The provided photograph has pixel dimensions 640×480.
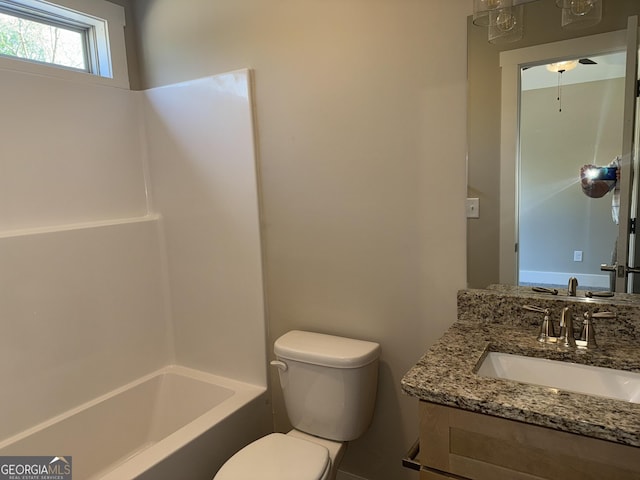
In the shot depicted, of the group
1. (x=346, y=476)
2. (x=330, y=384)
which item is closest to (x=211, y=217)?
(x=330, y=384)

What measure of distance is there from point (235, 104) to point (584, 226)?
1.55 meters

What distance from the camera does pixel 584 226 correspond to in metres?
1.51

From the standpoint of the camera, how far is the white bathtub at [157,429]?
169cm

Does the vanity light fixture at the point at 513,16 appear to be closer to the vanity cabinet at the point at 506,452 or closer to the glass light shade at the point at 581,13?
the glass light shade at the point at 581,13

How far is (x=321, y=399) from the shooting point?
1.77 meters

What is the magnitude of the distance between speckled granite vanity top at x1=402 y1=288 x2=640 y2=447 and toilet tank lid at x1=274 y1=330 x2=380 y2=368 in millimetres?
377

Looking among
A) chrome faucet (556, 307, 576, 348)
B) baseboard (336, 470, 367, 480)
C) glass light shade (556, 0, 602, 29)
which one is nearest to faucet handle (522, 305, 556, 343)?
chrome faucet (556, 307, 576, 348)

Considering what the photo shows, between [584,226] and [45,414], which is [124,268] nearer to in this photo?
[45,414]

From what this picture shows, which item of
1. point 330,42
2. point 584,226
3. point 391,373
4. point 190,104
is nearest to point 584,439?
point 584,226

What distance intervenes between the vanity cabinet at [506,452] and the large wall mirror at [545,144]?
25.0 inches

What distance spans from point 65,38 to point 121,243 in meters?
1.11

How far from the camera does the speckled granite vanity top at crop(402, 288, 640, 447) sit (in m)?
0.98

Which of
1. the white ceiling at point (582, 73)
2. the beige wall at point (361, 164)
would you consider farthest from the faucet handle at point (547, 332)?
the white ceiling at point (582, 73)

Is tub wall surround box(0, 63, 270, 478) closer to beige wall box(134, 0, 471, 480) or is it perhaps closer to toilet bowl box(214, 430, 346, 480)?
beige wall box(134, 0, 471, 480)
